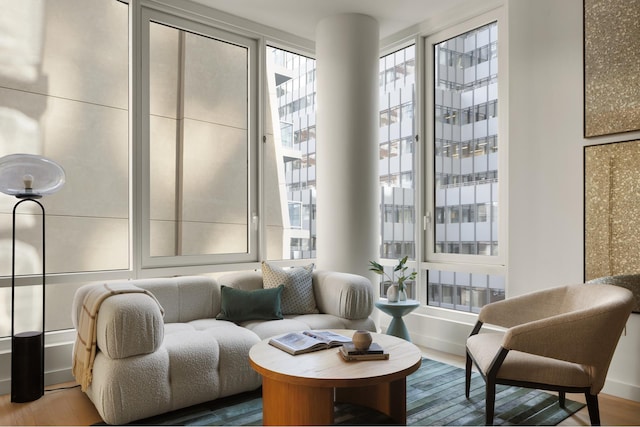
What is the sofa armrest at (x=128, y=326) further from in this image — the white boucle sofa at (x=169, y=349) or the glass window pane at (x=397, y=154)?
the glass window pane at (x=397, y=154)

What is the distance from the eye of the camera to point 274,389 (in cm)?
220

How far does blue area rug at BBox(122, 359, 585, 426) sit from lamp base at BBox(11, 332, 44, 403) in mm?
815

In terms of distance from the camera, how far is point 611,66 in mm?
2906

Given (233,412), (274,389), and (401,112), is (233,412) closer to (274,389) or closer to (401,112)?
(274,389)

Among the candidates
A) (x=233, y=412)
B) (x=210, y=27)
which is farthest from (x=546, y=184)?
(x=210, y=27)

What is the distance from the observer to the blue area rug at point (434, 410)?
2465 mm

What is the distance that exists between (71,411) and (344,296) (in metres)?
1.88

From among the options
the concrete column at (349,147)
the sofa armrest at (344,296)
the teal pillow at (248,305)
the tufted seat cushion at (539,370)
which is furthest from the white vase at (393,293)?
the tufted seat cushion at (539,370)

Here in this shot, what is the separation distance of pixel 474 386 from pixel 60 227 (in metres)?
3.08

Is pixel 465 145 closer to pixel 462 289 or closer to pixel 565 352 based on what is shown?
pixel 462 289

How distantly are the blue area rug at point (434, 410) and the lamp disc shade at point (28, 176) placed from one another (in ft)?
4.99

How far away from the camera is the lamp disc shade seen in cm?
271

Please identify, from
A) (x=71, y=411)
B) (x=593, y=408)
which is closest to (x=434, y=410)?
(x=593, y=408)

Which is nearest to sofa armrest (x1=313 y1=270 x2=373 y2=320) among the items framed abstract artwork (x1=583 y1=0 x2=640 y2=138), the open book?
the open book
